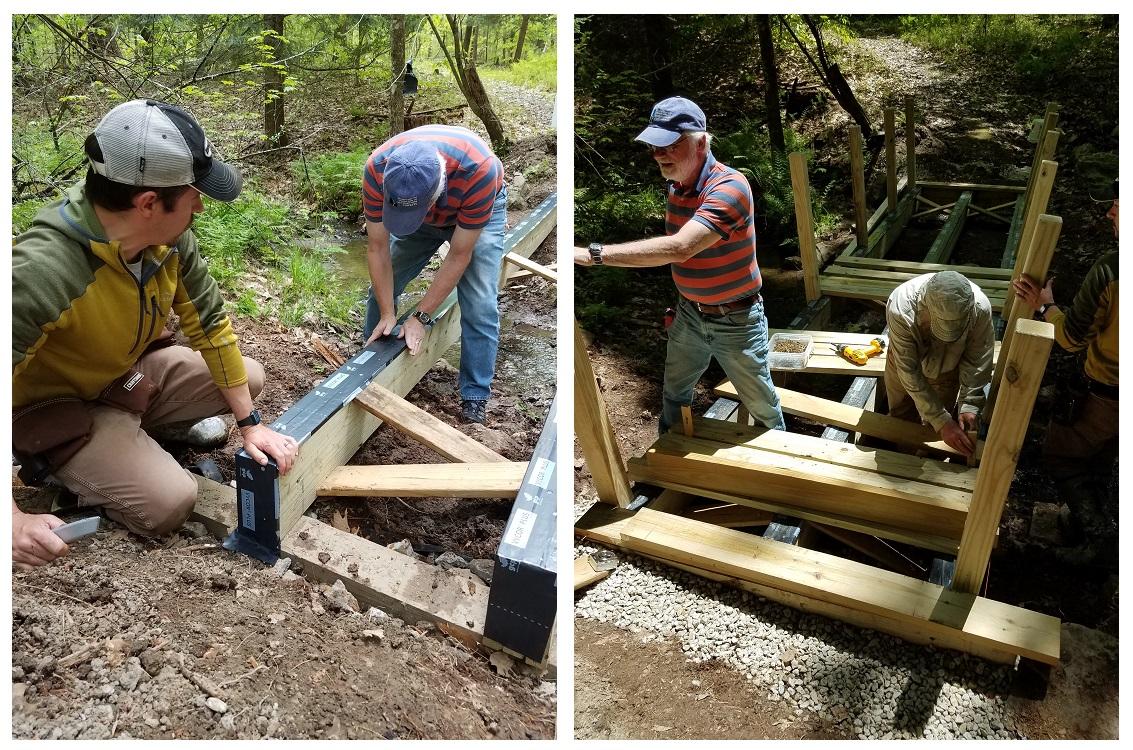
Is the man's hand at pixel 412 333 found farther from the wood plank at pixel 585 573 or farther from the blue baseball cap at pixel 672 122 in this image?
the blue baseball cap at pixel 672 122

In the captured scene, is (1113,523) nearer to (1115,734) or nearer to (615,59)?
(1115,734)

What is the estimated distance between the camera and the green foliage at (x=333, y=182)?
635 centimetres

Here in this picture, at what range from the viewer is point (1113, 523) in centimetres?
354

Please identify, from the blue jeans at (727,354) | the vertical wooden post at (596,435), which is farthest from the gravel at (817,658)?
the blue jeans at (727,354)

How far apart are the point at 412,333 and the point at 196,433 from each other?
1.01m

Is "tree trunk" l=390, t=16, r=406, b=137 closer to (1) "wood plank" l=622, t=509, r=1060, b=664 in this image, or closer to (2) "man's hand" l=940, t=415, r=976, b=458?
(1) "wood plank" l=622, t=509, r=1060, b=664

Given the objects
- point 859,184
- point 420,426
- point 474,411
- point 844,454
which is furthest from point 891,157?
point 420,426

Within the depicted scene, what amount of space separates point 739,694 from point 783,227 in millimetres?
5687

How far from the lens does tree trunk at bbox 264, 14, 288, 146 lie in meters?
5.39

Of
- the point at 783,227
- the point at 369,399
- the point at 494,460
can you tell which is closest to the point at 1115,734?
the point at 494,460

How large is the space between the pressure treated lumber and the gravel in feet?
0.10

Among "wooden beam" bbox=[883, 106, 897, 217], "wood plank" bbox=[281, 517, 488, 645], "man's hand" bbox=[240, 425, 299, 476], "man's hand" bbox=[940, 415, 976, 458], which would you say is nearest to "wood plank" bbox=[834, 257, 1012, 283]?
"wooden beam" bbox=[883, 106, 897, 217]

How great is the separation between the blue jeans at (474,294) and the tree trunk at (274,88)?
2000mm

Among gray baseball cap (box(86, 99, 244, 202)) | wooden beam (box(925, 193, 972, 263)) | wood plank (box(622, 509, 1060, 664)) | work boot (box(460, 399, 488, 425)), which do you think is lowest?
wood plank (box(622, 509, 1060, 664))
